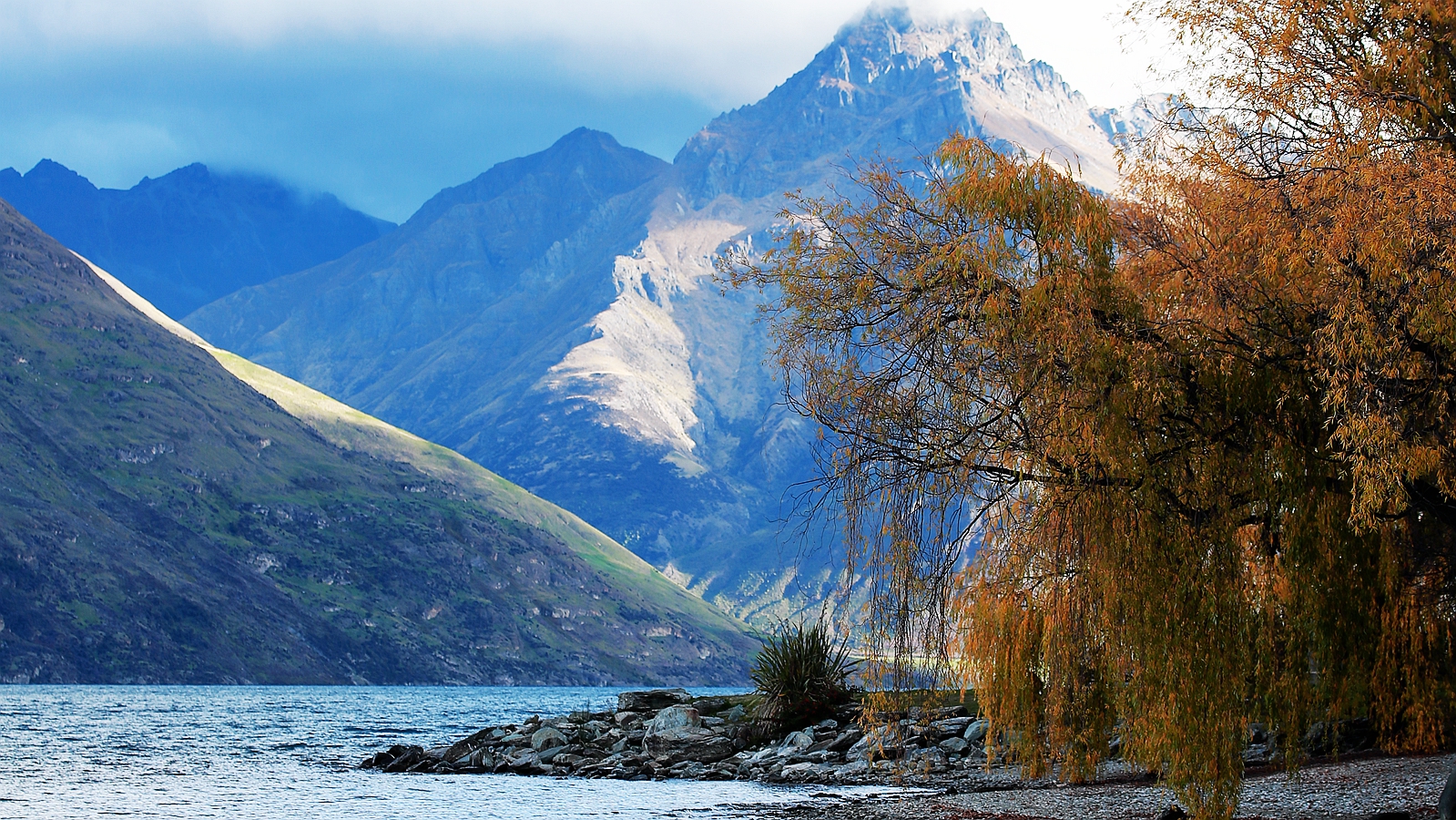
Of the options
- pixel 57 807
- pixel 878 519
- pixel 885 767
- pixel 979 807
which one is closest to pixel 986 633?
pixel 979 807

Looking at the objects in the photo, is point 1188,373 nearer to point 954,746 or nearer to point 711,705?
point 954,746

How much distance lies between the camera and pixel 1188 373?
17.2 meters

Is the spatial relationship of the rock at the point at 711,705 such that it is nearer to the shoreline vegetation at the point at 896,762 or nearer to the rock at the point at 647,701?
the shoreline vegetation at the point at 896,762

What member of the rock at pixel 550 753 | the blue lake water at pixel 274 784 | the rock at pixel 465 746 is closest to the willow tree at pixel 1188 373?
the blue lake water at pixel 274 784

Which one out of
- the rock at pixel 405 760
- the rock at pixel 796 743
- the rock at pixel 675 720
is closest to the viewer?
the rock at pixel 796 743

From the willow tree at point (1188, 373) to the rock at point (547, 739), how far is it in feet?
94.3

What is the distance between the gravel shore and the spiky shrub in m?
9.17

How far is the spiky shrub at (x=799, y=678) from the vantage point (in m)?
40.2

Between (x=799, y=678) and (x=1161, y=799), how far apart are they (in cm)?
1785

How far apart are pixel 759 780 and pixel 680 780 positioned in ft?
10.2

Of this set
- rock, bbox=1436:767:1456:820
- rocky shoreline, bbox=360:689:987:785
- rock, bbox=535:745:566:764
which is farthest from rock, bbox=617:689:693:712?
rock, bbox=1436:767:1456:820

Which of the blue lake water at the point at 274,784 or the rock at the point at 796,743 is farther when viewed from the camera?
the rock at the point at 796,743

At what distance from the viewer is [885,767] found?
34.3 meters

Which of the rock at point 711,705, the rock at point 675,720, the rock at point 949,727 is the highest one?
the rock at point 711,705
